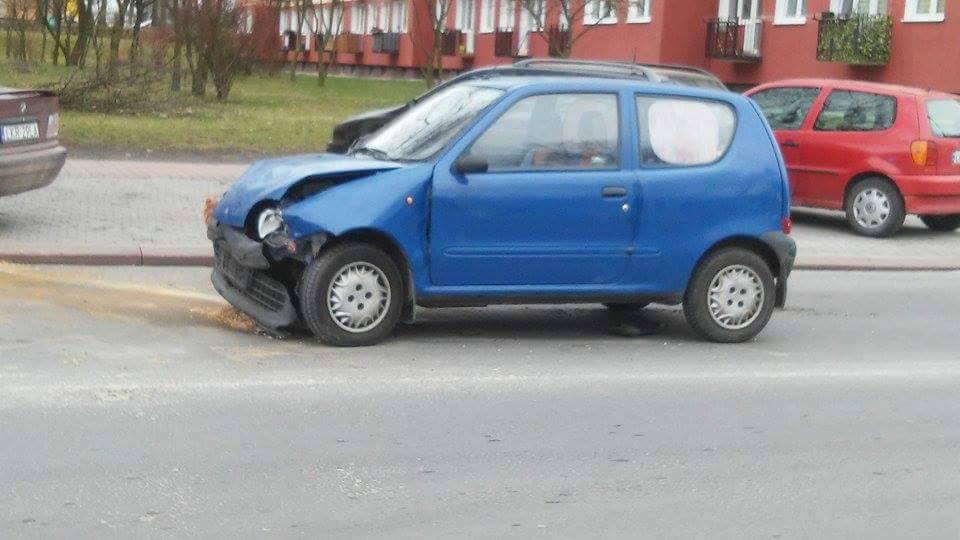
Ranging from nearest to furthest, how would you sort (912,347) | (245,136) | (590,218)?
(590,218), (912,347), (245,136)

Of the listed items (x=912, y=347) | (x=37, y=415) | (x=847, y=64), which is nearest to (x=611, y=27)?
(x=847, y=64)

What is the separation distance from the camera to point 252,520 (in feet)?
Answer: 19.3

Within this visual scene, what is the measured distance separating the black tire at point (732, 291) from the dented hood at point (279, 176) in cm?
205

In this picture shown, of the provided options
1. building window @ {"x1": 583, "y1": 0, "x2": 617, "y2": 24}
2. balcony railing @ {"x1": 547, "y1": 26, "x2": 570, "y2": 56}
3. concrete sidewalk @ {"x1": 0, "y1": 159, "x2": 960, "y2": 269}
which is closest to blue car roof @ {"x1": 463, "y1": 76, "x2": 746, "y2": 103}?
concrete sidewalk @ {"x1": 0, "y1": 159, "x2": 960, "y2": 269}

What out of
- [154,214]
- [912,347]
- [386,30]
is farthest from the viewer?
[386,30]

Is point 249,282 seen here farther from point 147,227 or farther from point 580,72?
point 147,227

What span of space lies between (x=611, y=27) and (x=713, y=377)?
37451 mm

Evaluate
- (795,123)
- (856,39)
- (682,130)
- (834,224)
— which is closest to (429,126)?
(682,130)

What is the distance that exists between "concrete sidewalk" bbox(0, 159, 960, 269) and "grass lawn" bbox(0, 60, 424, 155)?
192 centimetres

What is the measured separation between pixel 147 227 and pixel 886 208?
24.9ft

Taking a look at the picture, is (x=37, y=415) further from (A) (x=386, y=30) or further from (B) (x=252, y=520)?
(A) (x=386, y=30)

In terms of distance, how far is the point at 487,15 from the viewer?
60.1m

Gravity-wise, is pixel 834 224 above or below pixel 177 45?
below

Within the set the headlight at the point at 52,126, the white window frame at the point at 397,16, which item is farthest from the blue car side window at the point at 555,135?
the white window frame at the point at 397,16
